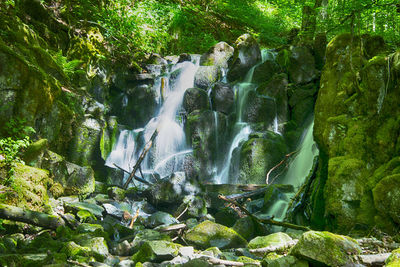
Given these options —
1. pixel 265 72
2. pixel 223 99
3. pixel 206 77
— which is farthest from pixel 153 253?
pixel 206 77

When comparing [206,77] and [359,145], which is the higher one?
[206,77]

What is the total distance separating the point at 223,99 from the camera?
1164cm

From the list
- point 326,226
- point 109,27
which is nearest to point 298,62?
point 109,27

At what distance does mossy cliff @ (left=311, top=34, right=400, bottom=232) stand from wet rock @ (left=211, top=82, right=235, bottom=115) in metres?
6.11

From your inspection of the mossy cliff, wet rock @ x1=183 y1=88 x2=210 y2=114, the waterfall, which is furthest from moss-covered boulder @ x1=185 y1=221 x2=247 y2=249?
wet rock @ x1=183 y1=88 x2=210 y2=114

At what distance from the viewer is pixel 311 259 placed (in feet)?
9.00

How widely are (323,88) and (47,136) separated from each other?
237 inches

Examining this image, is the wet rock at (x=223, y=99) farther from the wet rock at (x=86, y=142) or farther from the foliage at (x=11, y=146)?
the foliage at (x=11, y=146)

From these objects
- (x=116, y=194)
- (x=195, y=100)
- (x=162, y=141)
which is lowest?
(x=116, y=194)

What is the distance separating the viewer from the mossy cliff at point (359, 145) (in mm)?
3992

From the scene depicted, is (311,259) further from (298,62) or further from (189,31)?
(189,31)

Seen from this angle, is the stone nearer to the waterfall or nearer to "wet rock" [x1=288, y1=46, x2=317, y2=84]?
the waterfall

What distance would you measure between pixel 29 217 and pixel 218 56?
38.6 ft

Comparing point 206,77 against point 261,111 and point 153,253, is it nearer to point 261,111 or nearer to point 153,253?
point 261,111
